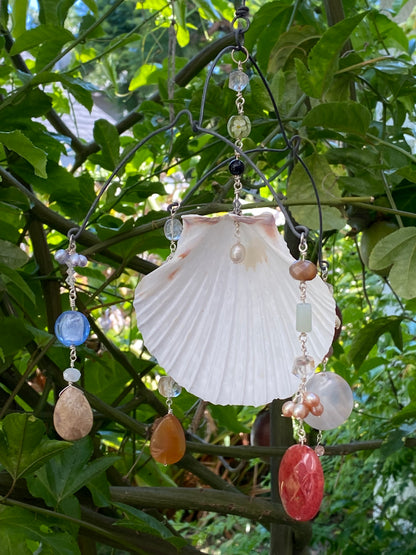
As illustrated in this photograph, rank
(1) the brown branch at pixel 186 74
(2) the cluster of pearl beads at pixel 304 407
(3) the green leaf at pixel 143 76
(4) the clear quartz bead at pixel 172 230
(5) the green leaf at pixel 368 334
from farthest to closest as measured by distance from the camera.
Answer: (3) the green leaf at pixel 143 76, (1) the brown branch at pixel 186 74, (5) the green leaf at pixel 368 334, (4) the clear quartz bead at pixel 172 230, (2) the cluster of pearl beads at pixel 304 407

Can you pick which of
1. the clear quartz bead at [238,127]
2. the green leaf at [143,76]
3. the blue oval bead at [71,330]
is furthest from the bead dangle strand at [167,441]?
the green leaf at [143,76]

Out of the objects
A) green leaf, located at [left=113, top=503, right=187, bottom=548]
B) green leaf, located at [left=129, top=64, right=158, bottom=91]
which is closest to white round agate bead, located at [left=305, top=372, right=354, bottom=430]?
green leaf, located at [left=113, top=503, right=187, bottom=548]

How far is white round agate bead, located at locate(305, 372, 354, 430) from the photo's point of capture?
509mm

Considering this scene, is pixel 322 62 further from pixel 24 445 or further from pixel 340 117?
pixel 24 445

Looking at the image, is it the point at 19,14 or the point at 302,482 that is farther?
the point at 19,14

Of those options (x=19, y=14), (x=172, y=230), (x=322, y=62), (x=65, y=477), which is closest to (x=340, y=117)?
(x=322, y=62)

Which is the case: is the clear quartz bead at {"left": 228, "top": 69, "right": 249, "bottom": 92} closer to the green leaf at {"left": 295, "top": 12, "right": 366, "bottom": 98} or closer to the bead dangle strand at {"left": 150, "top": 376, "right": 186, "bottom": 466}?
A: the green leaf at {"left": 295, "top": 12, "right": 366, "bottom": 98}

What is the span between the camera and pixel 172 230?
0.56 m

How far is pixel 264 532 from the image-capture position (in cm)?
175

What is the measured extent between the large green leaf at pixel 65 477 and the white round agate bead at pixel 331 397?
8.1 inches

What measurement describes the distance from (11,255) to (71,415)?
19 centimetres

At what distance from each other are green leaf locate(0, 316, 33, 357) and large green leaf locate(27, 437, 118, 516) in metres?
0.11

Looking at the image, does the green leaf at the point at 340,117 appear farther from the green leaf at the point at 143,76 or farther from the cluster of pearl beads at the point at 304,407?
the green leaf at the point at 143,76

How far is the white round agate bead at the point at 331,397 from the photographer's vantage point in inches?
20.0
